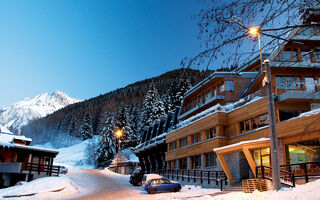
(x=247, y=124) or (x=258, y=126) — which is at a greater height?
(x=247, y=124)

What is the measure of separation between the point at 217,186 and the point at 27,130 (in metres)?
196

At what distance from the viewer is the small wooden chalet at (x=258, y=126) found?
63.5 feet

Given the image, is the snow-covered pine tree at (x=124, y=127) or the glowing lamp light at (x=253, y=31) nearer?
the glowing lamp light at (x=253, y=31)

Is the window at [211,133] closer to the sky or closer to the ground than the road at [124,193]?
closer to the sky

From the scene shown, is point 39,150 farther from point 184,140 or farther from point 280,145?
point 280,145

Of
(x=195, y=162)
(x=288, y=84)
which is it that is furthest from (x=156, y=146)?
(x=288, y=84)

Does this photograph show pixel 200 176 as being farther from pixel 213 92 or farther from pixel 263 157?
pixel 213 92

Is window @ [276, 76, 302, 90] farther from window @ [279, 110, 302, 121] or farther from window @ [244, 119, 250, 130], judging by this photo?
window @ [244, 119, 250, 130]

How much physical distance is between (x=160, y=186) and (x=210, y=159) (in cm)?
837

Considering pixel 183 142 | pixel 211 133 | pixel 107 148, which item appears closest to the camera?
pixel 211 133

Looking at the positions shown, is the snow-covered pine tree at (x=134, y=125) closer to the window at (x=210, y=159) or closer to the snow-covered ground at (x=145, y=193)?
A: the window at (x=210, y=159)

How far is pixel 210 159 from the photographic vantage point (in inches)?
1196

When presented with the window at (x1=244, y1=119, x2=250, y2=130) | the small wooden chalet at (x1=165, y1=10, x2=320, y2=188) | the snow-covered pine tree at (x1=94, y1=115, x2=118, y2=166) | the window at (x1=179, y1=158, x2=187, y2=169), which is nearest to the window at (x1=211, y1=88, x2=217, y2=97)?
the small wooden chalet at (x1=165, y1=10, x2=320, y2=188)

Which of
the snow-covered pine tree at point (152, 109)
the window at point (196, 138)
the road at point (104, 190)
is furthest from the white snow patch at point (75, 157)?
the window at point (196, 138)
